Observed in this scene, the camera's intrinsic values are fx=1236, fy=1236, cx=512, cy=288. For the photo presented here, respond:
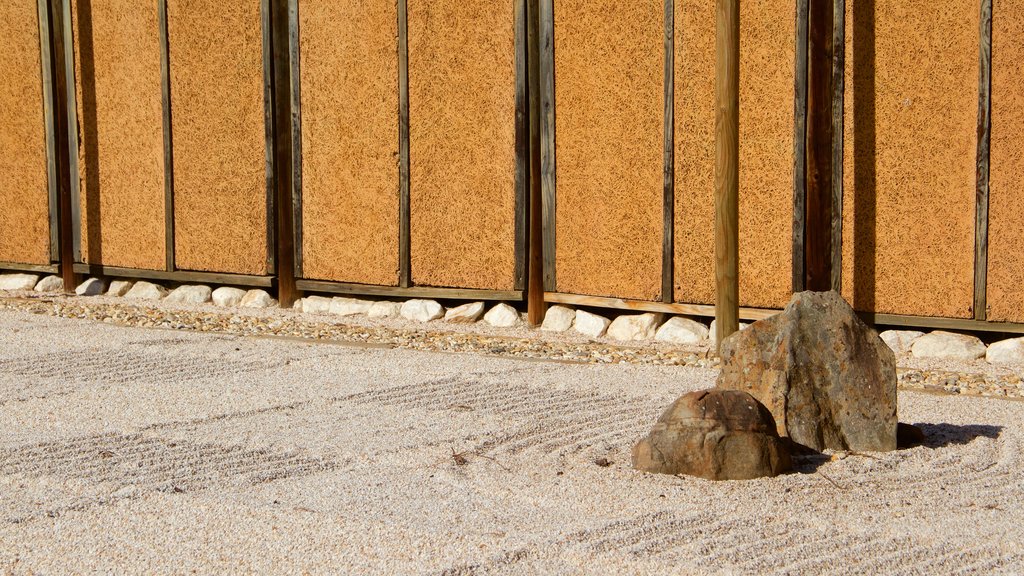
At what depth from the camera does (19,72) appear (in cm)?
975

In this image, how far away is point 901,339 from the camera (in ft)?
21.1

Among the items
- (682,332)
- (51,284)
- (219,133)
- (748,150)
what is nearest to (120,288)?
(51,284)

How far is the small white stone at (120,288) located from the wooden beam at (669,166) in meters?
4.58

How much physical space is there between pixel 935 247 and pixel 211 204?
5.03m

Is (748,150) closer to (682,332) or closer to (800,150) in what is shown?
(800,150)

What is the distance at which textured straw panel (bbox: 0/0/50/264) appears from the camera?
9672 millimetres

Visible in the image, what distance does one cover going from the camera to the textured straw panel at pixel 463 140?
25.0 ft

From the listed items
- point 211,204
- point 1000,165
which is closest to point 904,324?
point 1000,165

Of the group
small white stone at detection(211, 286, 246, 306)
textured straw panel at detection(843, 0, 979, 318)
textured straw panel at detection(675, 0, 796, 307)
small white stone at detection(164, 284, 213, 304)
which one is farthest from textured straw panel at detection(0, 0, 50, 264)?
textured straw panel at detection(843, 0, 979, 318)

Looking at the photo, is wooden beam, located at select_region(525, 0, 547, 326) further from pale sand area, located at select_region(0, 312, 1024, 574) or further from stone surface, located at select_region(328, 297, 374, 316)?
pale sand area, located at select_region(0, 312, 1024, 574)

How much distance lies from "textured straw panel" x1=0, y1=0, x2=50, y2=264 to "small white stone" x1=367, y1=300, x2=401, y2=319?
3153 millimetres

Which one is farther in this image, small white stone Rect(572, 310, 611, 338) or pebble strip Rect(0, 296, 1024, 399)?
small white stone Rect(572, 310, 611, 338)

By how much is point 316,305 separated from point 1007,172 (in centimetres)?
460

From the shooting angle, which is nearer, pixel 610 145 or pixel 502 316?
pixel 610 145
